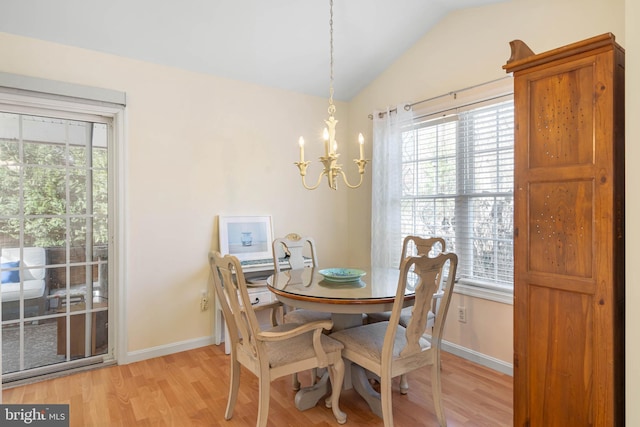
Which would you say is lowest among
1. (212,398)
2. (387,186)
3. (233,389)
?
(212,398)

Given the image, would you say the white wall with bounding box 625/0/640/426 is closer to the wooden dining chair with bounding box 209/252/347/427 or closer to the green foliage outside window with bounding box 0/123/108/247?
the wooden dining chair with bounding box 209/252/347/427

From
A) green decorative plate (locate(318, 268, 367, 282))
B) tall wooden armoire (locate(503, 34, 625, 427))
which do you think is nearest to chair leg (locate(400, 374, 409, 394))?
green decorative plate (locate(318, 268, 367, 282))

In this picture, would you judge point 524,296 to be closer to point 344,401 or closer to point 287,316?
point 344,401

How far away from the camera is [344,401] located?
95.3 inches

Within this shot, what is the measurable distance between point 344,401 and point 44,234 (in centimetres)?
251

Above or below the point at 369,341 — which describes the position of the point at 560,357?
above

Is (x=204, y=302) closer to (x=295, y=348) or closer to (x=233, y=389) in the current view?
(x=233, y=389)

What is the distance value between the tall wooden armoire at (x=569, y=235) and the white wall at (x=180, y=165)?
2.51 meters

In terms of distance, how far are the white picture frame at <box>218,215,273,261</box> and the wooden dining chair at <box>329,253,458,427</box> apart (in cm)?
154

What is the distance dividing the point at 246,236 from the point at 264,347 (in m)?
1.74

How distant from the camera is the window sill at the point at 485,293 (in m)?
2.78

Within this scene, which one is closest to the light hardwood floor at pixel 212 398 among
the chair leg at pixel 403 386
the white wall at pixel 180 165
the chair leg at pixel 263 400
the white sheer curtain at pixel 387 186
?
the chair leg at pixel 403 386

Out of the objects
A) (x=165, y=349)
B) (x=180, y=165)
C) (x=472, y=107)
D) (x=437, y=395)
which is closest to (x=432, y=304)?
(x=437, y=395)

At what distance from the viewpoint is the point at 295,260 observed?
10.7ft
